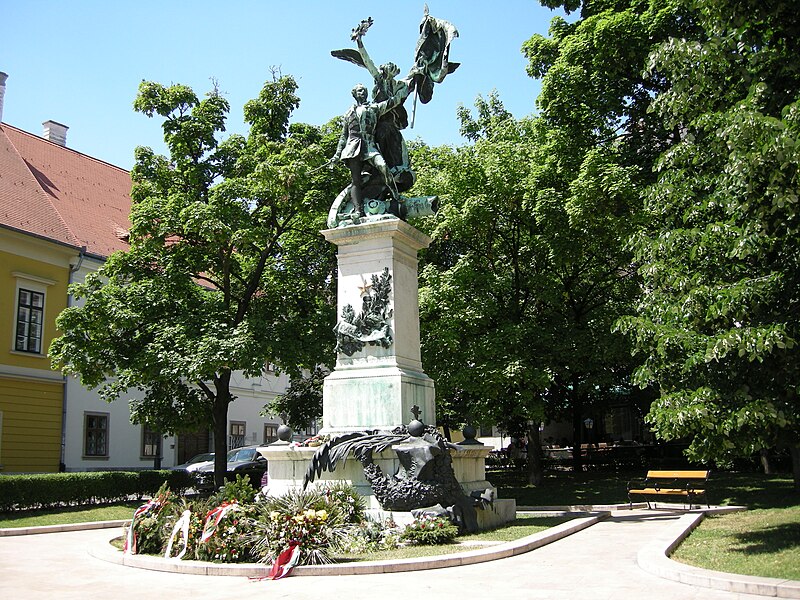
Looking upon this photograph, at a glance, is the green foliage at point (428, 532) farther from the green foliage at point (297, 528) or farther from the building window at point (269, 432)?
the building window at point (269, 432)

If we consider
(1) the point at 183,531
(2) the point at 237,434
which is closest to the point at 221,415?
(1) the point at 183,531

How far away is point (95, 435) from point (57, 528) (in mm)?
15237

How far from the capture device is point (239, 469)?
26.9 m

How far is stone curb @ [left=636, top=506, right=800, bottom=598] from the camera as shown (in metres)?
7.11

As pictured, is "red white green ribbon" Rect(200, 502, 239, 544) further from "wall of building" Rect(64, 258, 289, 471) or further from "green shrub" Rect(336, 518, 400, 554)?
"wall of building" Rect(64, 258, 289, 471)

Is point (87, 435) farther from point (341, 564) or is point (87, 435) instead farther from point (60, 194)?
point (341, 564)

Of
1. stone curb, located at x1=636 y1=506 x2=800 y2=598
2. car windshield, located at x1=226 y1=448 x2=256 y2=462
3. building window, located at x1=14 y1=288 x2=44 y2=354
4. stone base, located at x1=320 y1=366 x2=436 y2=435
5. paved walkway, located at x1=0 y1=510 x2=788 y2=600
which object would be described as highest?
building window, located at x1=14 y1=288 x2=44 y2=354

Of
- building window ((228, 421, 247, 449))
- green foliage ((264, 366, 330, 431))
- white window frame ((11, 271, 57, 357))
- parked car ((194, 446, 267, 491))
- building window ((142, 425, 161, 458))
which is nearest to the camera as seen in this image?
parked car ((194, 446, 267, 491))

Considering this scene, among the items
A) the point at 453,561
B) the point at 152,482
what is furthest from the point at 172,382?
the point at 453,561

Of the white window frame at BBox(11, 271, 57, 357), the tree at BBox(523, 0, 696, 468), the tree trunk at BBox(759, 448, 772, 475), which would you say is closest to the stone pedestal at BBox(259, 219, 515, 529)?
the tree at BBox(523, 0, 696, 468)

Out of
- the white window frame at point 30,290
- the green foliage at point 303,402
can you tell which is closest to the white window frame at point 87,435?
the white window frame at point 30,290

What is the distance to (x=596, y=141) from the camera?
22422 mm

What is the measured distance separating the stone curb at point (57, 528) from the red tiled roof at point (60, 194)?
13768 millimetres

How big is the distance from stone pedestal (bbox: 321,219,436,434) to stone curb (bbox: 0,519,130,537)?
236 inches
